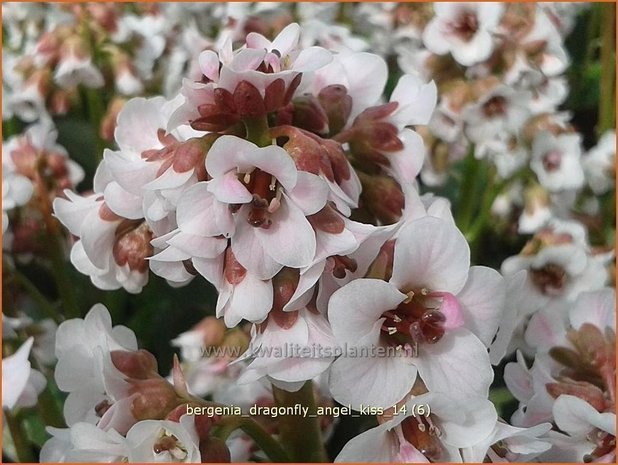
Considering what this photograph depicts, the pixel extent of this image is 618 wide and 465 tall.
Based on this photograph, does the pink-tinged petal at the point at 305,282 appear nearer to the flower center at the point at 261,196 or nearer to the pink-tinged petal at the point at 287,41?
the flower center at the point at 261,196

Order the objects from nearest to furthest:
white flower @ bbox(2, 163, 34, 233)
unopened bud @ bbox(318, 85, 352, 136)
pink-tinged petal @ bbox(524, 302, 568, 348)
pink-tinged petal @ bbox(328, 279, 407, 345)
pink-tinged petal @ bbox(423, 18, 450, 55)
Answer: pink-tinged petal @ bbox(328, 279, 407, 345), unopened bud @ bbox(318, 85, 352, 136), pink-tinged petal @ bbox(524, 302, 568, 348), white flower @ bbox(2, 163, 34, 233), pink-tinged petal @ bbox(423, 18, 450, 55)

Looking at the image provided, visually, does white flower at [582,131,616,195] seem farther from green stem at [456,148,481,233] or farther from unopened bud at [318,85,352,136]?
unopened bud at [318,85,352,136]

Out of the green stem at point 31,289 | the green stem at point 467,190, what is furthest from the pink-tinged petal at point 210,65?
the green stem at point 467,190

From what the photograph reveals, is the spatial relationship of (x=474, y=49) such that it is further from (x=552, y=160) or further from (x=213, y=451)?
(x=213, y=451)

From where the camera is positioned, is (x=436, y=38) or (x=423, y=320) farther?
(x=436, y=38)

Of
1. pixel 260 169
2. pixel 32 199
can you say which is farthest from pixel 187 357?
pixel 260 169

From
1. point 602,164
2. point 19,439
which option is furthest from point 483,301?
point 602,164

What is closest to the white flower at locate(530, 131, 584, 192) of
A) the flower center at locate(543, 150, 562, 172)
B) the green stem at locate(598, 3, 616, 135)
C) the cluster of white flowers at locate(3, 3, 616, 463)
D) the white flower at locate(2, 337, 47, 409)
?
the flower center at locate(543, 150, 562, 172)
